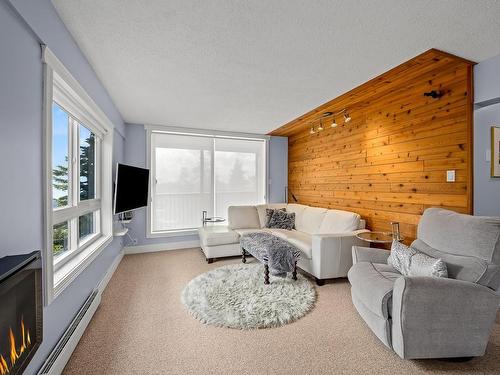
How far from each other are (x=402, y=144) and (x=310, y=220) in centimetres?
183

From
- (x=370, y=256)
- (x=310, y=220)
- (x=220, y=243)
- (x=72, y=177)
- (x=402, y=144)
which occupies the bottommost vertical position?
(x=220, y=243)

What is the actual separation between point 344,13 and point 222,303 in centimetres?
270

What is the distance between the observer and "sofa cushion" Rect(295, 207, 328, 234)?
4047mm

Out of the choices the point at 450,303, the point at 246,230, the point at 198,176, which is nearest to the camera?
the point at 450,303

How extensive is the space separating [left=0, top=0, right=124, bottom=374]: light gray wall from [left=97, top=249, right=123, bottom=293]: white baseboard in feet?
3.55

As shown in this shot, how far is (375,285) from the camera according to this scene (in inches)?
75.4

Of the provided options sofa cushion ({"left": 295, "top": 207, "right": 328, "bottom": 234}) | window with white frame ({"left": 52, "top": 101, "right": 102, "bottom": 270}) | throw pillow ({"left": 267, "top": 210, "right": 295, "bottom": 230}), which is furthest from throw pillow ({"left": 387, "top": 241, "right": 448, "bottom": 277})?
window with white frame ({"left": 52, "top": 101, "right": 102, "bottom": 270})

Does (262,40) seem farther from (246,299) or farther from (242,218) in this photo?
(242,218)

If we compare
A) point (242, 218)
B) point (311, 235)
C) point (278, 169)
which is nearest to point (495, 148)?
point (311, 235)

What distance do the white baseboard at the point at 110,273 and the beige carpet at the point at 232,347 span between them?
23 centimetres

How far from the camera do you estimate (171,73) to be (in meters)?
2.56

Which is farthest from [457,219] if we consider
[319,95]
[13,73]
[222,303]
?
[13,73]

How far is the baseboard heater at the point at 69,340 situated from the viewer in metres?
1.54

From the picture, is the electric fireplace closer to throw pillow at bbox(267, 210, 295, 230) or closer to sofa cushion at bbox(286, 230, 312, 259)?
sofa cushion at bbox(286, 230, 312, 259)
